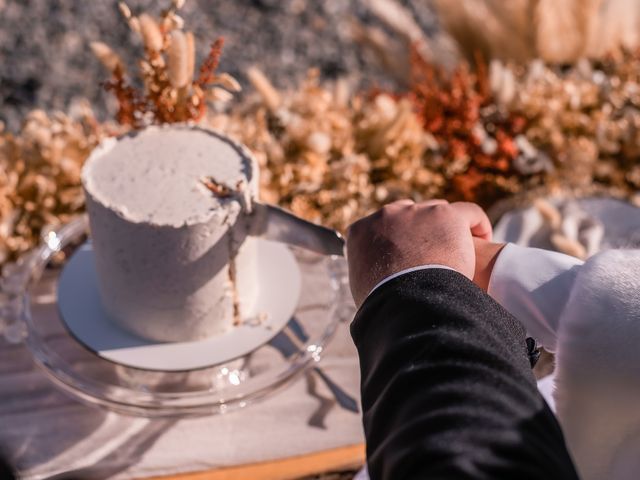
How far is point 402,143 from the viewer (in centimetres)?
141

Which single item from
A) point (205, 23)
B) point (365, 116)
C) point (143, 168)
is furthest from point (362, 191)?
point (205, 23)

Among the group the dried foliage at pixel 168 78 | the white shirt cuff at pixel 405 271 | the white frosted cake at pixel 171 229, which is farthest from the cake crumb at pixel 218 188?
the white shirt cuff at pixel 405 271

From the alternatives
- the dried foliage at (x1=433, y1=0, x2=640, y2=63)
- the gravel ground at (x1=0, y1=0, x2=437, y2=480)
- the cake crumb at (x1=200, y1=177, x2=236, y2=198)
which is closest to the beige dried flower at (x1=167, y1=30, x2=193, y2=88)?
the cake crumb at (x1=200, y1=177, x2=236, y2=198)

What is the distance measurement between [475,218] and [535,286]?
0.11 metres

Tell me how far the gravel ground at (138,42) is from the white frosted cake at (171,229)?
5.12 ft

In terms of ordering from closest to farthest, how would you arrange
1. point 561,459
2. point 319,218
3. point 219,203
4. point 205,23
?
point 561,459, point 219,203, point 319,218, point 205,23

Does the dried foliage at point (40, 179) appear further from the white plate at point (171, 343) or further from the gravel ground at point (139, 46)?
the gravel ground at point (139, 46)

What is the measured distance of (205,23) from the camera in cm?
281

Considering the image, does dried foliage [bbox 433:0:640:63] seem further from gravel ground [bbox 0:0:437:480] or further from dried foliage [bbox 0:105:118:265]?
dried foliage [bbox 0:105:118:265]

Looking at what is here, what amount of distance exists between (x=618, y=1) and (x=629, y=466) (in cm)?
130

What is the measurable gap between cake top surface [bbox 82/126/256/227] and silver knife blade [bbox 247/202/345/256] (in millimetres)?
39

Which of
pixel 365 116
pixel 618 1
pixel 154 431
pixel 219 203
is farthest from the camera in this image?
pixel 618 1

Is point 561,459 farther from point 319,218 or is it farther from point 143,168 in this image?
point 319,218

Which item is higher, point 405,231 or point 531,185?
point 405,231
